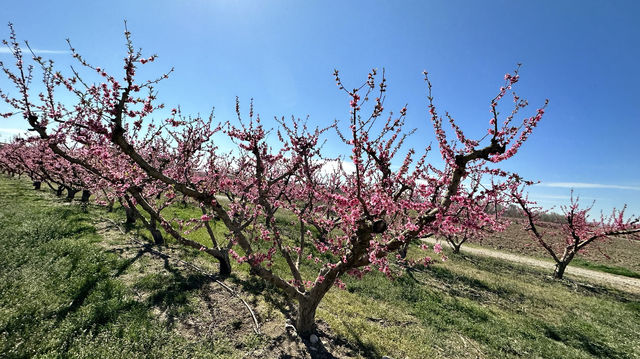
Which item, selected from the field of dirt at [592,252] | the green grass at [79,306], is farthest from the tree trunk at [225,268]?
the field of dirt at [592,252]

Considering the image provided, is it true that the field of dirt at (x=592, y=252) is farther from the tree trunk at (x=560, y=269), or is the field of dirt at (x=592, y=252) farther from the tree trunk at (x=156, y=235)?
the tree trunk at (x=156, y=235)

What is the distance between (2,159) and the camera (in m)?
32.2

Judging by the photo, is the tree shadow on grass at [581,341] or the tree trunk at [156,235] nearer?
the tree shadow on grass at [581,341]

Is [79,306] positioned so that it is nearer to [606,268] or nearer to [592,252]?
[606,268]

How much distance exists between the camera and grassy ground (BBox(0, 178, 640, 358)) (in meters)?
5.58

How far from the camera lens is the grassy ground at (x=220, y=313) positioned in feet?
18.3

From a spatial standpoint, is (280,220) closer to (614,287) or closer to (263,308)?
(263,308)

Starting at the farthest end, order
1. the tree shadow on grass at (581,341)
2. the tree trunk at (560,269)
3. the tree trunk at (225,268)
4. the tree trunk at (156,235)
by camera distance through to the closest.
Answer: the tree trunk at (560,269)
the tree trunk at (156,235)
the tree trunk at (225,268)
the tree shadow on grass at (581,341)

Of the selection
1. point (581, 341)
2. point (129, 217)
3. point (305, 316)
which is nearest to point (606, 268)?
point (581, 341)

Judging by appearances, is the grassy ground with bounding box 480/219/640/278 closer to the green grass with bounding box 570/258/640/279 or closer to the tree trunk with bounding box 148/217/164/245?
the green grass with bounding box 570/258/640/279

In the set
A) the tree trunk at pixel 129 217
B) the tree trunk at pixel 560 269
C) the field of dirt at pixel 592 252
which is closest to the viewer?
the tree trunk at pixel 129 217

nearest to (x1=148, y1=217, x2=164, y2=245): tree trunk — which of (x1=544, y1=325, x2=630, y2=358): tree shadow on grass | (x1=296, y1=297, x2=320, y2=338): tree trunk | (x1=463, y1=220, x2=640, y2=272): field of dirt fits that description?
(x1=296, y1=297, x2=320, y2=338): tree trunk

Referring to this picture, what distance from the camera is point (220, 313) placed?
675cm

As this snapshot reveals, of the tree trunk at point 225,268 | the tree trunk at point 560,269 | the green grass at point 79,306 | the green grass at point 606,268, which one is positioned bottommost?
the green grass at point 79,306
